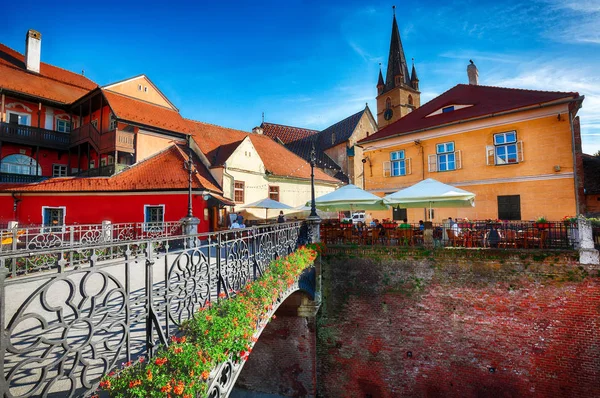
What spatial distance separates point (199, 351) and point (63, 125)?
2624 cm

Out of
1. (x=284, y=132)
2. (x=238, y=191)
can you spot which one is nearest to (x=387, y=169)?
(x=238, y=191)

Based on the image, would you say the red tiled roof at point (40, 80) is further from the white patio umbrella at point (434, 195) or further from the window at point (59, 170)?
the white patio umbrella at point (434, 195)

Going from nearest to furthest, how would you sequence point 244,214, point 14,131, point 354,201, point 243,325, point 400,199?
point 243,325, point 400,199, point 354,201, point 14,131, point 244,214

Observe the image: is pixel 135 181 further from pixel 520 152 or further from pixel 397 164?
pixel 520 152

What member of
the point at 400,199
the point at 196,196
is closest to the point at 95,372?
the point at 400,199

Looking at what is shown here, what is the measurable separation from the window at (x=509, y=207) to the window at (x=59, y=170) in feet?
93.9

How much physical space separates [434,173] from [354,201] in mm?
7347

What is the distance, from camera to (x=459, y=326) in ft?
33.5

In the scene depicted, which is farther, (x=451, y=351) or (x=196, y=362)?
(x=451, y=351)

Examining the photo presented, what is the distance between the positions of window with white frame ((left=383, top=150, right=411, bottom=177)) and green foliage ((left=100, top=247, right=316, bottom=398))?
14904 millimetres

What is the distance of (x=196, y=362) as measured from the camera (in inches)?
120

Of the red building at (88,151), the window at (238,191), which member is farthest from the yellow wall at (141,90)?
the window at (238,191)

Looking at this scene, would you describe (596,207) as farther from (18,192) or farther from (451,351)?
(18,192)

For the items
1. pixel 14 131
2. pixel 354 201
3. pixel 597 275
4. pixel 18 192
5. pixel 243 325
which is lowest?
pixel 597 275
